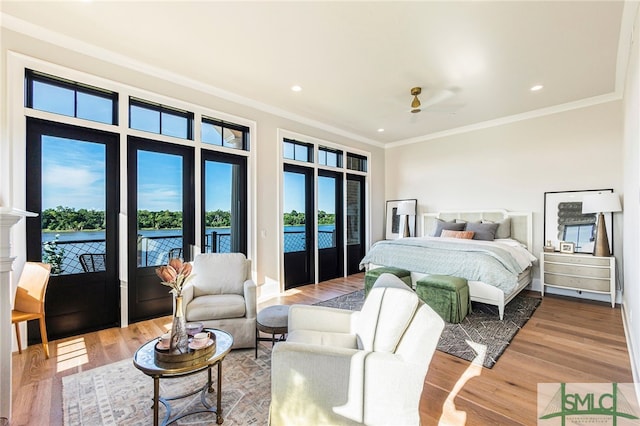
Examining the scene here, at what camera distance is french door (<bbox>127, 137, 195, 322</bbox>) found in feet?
11.7

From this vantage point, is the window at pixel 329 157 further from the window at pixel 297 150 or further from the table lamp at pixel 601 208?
the table lamp at pixel 601 208

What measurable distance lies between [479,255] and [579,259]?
1768 mm

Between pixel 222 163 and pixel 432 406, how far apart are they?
388 centimetres

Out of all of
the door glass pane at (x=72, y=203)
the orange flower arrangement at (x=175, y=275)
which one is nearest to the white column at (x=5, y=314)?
the orange flower arrangement at (x=175, y=275)

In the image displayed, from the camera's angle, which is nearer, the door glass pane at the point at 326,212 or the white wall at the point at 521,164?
the white wall at the point at 521,164

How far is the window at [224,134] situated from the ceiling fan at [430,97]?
2539 millimetres

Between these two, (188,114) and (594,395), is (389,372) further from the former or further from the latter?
(188,114)

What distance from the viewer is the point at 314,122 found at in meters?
5.57

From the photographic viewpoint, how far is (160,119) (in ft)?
12.5

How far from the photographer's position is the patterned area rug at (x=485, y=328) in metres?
2.80

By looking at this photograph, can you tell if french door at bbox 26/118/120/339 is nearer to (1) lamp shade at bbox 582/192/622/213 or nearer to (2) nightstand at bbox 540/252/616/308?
(2) nightstand at bbox 540/252/616/308

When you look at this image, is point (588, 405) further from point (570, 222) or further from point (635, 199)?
point (570, 222)

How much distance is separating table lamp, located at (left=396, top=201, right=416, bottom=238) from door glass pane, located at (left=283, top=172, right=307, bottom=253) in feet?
7.49

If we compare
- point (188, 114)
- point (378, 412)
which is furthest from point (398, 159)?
point (378, 412)
